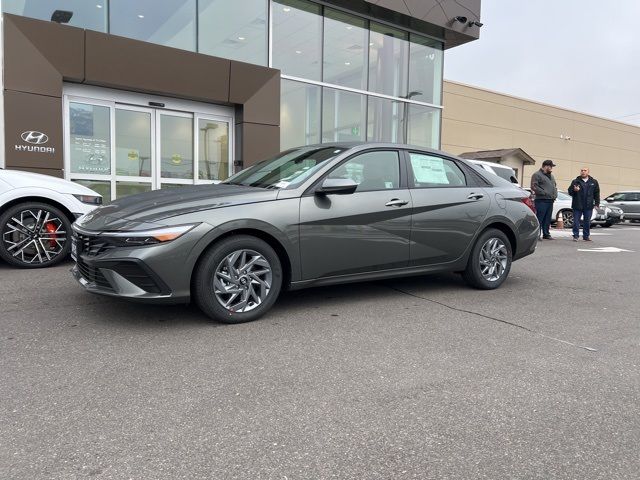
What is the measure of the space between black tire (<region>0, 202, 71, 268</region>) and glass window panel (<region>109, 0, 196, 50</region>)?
562 cm

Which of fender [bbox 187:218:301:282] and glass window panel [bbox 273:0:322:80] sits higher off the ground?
glass window panel [bbox 273:0:322:80]

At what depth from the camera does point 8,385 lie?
2844 mm

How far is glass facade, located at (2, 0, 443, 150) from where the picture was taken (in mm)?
10266

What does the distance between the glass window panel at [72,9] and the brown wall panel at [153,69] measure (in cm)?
51

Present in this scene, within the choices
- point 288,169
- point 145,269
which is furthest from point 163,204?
point 288,169

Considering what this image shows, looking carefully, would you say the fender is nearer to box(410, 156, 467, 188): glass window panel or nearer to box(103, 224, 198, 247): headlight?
box(103, 224, 198, 247): headlight

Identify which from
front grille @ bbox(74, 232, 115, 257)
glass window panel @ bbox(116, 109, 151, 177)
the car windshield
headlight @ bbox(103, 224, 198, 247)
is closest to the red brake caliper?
front grille @ bbox(74, 232, 115, 257)

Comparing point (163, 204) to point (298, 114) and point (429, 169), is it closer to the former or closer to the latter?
point (429, 169)

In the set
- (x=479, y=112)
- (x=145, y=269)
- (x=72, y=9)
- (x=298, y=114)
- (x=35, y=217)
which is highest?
(x=479, y=112)

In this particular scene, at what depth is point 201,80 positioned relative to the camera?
10742 millimetres

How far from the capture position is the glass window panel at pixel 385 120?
14.3 m

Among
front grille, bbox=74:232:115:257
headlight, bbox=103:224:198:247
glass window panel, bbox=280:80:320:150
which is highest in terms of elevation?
glass window panel, bbox=280:80:320:150

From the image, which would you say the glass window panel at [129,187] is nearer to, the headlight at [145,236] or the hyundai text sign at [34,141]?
the hyundai text sign at [34,141]

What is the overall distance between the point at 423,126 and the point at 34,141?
34.9 feet
